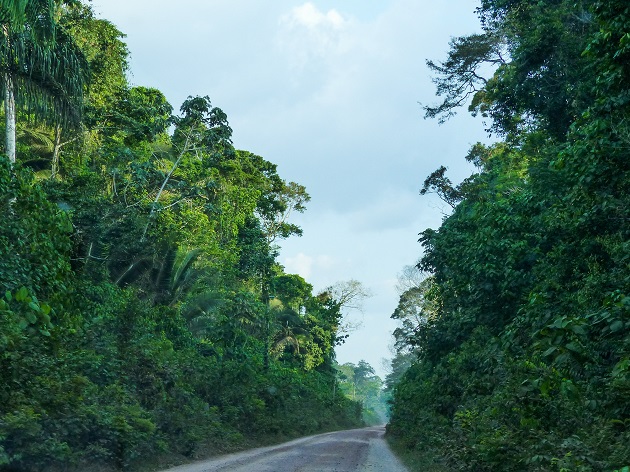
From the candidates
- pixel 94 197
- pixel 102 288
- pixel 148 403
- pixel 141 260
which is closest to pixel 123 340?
pixel 148 403

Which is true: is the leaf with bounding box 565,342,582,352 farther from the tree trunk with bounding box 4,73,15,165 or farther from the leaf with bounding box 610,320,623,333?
the tree trunk with bounding box 4,73,15,165

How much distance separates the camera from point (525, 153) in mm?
27219

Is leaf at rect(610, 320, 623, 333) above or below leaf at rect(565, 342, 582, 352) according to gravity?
above

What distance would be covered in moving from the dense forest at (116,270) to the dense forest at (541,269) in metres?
6.02

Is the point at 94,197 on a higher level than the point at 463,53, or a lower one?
lower

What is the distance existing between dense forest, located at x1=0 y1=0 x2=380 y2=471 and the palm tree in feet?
0.11

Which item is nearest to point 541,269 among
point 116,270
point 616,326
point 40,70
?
point 616,326

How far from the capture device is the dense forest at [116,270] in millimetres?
10664

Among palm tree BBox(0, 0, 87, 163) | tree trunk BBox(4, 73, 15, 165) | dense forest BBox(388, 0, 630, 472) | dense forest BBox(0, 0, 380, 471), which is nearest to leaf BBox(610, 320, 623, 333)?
dense forest BBox(388, 0, 630, 472)

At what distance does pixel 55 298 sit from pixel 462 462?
8.31 metres

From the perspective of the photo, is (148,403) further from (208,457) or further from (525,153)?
(525,153)

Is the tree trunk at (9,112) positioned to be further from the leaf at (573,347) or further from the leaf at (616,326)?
the leaf at (616,326)

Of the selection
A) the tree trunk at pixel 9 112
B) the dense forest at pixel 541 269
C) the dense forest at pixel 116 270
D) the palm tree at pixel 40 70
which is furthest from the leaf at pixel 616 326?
the tree trunk at pixel 9 112

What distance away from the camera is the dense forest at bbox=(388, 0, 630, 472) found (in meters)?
7.28
